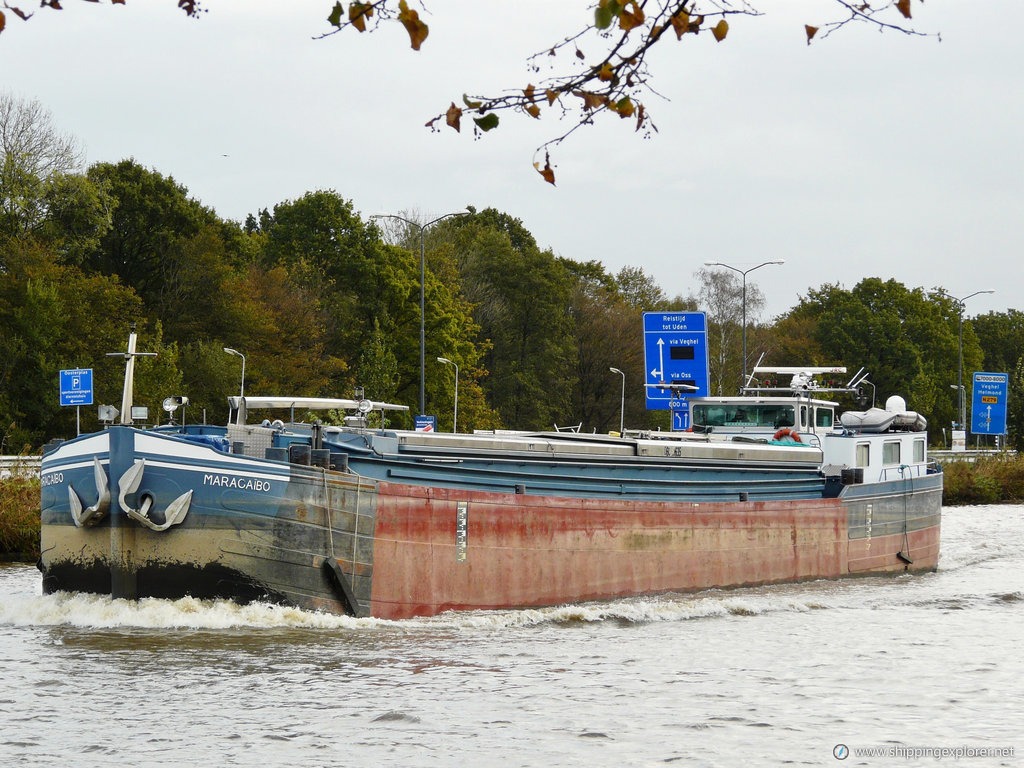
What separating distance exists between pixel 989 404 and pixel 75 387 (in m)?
36.0

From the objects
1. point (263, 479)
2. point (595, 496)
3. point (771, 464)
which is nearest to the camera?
point (263, 479)

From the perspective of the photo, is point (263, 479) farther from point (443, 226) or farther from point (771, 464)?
point (443, 226)

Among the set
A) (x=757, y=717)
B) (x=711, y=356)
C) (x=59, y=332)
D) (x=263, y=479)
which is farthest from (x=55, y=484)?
(x=711, y=356)

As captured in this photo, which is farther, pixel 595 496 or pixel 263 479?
pixel 595 496

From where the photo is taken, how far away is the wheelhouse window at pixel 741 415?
2741 centimetres

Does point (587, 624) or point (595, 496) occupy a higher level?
point (595, 496)

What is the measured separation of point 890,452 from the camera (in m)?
27.0

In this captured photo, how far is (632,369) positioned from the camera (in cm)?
8288

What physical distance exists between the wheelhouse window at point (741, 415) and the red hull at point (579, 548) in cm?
283

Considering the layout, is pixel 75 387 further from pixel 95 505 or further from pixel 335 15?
pixel 335 15

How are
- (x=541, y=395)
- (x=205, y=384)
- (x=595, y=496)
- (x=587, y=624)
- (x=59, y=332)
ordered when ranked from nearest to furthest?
(x=587, y=624)
(x=595, y=496)
(x=59, y=332)
(x=205, y=384)
(x=541, y=395)

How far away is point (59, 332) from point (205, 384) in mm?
7089

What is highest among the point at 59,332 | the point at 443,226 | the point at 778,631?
the point at 443,226

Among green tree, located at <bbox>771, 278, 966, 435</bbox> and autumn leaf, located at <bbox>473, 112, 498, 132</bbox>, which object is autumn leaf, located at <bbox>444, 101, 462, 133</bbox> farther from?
green tree, located at <bbox>771, 278, 966, 435</bbox>
